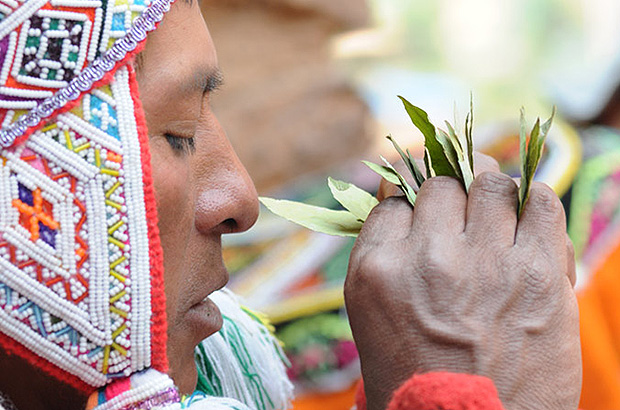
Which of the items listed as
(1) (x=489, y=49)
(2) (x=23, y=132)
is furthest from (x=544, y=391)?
(1) (x=489, y=49)

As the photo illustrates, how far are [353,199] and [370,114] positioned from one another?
4.02m

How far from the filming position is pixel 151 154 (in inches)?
50.6

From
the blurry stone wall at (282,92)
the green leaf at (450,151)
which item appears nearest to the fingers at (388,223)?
the green leaf at (450,151)

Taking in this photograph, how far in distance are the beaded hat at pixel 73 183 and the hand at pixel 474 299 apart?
35 cm

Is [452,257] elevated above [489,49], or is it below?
above

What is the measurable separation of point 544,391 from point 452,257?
233mm

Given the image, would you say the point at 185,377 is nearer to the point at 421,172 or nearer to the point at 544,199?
the point at 421,172

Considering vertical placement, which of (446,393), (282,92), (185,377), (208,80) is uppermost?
(208,80)

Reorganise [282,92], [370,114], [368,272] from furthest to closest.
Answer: [370,114] < [282,92] < [368,272]

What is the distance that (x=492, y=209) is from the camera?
127cm

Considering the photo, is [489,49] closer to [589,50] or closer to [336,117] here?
[589,50]

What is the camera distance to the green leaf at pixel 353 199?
4.83ft

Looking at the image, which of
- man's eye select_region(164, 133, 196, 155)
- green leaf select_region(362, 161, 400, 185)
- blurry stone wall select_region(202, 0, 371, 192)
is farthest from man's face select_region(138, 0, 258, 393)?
blurry stone wall select_region(202, 0, 371, 192)

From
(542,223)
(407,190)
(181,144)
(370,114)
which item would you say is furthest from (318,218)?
(370,114)
